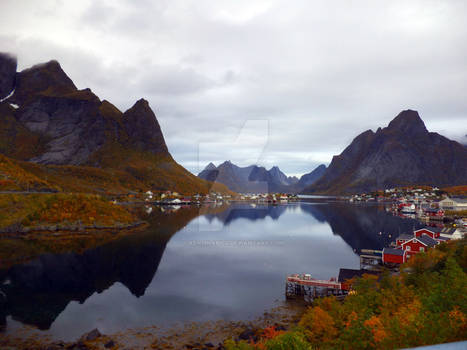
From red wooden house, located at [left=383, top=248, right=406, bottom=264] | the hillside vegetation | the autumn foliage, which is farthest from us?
the autumn foliage

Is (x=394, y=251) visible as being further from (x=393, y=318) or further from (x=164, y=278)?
(x=393, y=318)

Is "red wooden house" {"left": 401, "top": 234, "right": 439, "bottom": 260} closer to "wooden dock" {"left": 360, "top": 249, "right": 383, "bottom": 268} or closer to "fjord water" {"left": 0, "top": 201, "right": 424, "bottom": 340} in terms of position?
"wooden dock" {"left": 360, "top": 249, "right": 383, "bottom": 268}

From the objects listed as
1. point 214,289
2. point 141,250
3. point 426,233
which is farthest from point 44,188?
point 426,233

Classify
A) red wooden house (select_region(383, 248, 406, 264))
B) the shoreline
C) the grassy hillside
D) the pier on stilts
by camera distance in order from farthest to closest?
the grassy hillside
red wooden house (select_region(383, 248, 406, 264))
the pier on stilts
the shoreline

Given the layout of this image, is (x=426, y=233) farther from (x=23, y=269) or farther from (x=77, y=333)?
(x=23, y=269)

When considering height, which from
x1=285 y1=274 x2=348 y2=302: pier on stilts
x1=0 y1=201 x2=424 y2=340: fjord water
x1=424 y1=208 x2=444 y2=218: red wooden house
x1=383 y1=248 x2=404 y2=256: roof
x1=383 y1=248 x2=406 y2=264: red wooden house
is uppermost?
x1=424 y1=208 x2=444 y2=218: red wooden house

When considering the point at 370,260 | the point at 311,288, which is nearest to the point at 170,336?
the point at 311,288

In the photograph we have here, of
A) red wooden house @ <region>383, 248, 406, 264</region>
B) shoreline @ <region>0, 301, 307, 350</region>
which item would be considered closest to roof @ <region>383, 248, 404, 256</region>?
red wooden house @ <region>383, 248, 406, 264</region>

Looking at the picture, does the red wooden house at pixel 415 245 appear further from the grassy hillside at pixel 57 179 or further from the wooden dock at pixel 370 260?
the grassy hillside at pixel 57 179
